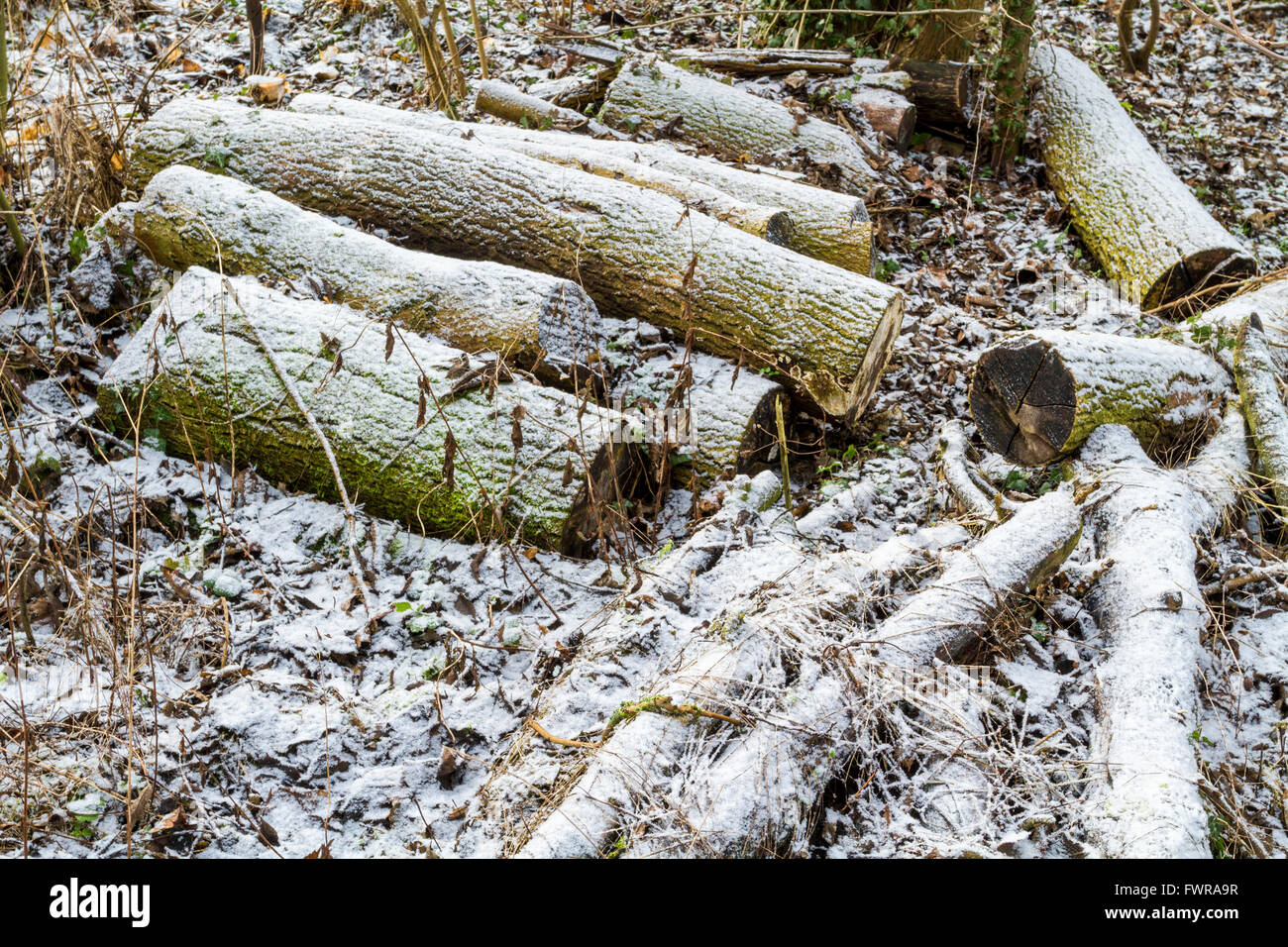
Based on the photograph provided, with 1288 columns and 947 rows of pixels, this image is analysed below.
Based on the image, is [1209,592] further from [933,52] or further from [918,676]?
[933,52]

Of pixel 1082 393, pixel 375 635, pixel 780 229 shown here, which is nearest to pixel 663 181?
pixel 780 229

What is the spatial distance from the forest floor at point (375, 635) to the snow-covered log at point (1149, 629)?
10cm

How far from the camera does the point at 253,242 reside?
14.6 feet

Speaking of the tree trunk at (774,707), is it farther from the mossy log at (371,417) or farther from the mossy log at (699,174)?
the mossy log at (699,174)

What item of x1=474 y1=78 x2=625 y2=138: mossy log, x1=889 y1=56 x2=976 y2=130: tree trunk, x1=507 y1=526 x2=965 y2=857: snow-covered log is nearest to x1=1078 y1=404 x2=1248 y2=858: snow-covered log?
x1=507 y1=526 x2=965 y2=857: snow-covered log

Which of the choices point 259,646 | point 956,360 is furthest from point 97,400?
point 956,360

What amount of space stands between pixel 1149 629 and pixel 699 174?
3.77 metres

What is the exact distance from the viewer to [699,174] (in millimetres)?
5395

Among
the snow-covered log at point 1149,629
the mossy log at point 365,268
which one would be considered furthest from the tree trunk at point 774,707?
the mossy log at point 365,268

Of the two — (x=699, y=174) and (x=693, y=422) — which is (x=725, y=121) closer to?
(x=699, y=174)

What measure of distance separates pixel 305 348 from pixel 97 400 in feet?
3.59

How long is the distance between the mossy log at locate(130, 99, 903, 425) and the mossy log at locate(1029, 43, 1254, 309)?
7.57 feet

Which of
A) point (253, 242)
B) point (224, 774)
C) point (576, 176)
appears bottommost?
point (224, 774)

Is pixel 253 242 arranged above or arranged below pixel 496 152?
below
